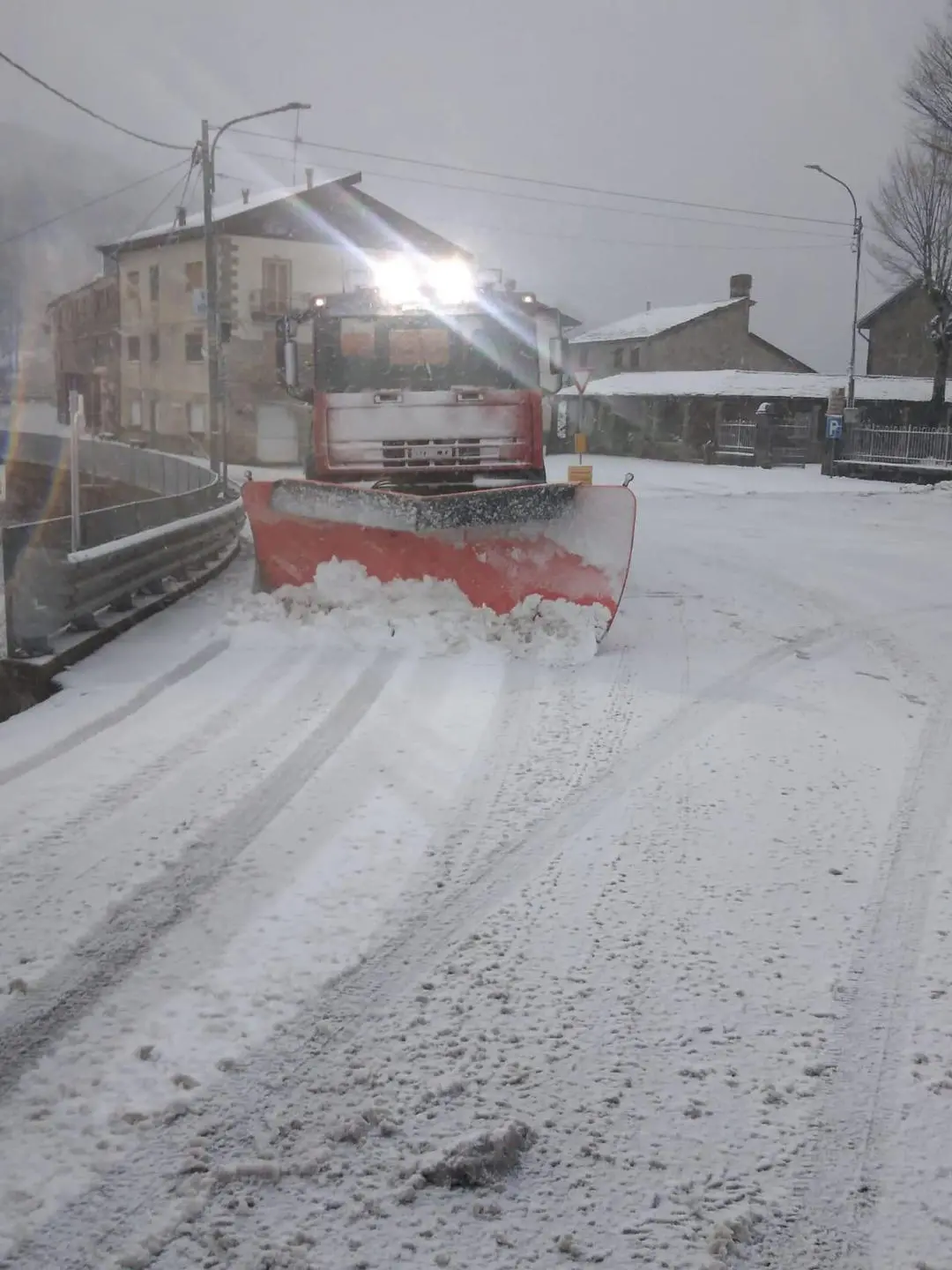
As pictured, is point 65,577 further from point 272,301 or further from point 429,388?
point 272,301

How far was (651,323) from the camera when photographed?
59.2m

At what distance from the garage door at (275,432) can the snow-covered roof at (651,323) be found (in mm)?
20384

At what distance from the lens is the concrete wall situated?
2046 inches

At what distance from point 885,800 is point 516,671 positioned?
2.88m

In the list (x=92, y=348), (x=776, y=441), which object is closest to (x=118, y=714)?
(x=776, y=441)

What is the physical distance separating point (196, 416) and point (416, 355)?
1457 inches

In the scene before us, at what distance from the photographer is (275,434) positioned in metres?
43.0

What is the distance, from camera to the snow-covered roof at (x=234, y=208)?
4181cm

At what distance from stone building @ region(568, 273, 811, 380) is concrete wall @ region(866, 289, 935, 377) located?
253 inches

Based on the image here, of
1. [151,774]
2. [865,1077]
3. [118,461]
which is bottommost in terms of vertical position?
[865,1077]

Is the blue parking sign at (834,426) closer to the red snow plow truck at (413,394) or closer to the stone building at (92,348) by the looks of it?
the red snow plow truck at (413,394)

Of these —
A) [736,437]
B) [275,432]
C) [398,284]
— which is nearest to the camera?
[398,284]

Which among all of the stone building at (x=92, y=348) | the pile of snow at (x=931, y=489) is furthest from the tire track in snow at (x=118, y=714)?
the stone building at (x=92, y=348)

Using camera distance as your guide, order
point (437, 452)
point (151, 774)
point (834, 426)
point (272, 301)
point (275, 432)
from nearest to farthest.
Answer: point (151, 774) → point (437, 452) → point (834, 426) → point (272, 301) → point (275, 432)
